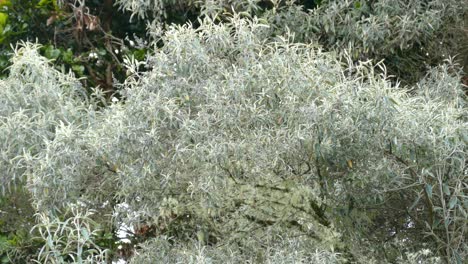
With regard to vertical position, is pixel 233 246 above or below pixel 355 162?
below

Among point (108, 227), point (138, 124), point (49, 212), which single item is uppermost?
point (138, 124)

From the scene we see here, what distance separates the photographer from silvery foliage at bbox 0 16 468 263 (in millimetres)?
4723

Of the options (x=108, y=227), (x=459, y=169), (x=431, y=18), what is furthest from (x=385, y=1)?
(x=108, y=227)

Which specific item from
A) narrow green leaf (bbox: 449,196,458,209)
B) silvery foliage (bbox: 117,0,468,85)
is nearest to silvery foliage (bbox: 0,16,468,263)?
narrow green leaf (bbox: 449,196,458,209)

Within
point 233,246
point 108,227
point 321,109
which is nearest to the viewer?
point 321,109

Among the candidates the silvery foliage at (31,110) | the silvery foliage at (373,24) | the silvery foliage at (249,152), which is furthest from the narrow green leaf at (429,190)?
the silvery foliage at (373,24)

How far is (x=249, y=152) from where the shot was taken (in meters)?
4.74

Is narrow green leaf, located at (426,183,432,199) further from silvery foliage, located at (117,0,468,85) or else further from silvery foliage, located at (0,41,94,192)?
silvery foliage, located at (117,0,468,85)

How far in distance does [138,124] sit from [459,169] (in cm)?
165

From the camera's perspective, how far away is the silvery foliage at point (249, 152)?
472 cm

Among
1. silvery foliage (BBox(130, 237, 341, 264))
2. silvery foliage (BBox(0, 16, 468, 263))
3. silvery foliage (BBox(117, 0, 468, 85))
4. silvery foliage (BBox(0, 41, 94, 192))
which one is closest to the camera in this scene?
silvery foliage (BBox(130, 237, 341, 264))

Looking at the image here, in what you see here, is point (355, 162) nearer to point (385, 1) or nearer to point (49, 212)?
point (49, 212)

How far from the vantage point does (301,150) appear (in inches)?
190

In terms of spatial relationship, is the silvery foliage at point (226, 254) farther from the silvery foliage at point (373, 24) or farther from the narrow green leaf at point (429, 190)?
the silvery foliage at point (373, 24)
